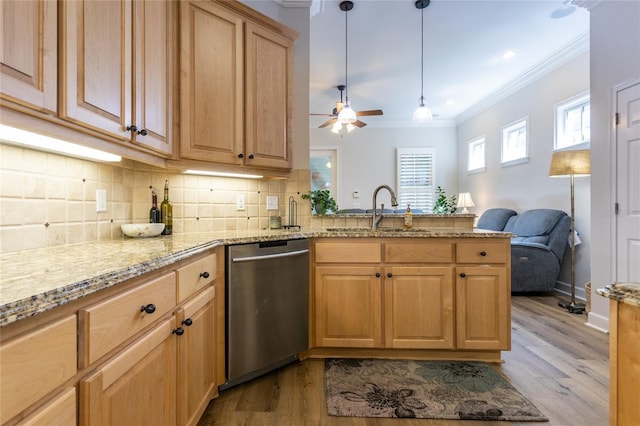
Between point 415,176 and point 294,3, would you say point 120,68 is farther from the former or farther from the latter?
point 415,176

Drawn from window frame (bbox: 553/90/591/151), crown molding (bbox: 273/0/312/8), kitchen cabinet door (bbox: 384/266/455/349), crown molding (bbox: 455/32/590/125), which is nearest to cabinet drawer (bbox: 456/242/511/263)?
kitchen cabinet door (bbox: 384/266/455/349)

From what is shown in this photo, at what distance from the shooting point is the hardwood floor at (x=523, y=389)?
1569 mm

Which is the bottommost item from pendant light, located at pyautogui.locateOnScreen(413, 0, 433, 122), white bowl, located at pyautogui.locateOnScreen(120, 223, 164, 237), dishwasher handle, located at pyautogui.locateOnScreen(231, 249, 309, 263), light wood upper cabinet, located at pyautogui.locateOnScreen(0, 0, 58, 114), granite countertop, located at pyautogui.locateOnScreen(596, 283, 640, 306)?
dishwasher handle, located at pyautogui.locateOnScreen(231, 249, 309, 263)

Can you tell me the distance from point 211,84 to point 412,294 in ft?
6.22

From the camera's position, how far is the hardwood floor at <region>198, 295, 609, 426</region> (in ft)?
5.15

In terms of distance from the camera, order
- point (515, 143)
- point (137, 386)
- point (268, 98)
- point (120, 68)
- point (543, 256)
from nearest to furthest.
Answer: point (137, 386) < point (120, 68) < point (268, 98) < point (543, 256) < point (515, 143)

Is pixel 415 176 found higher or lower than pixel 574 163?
higher

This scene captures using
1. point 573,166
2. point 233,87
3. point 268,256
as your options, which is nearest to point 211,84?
point 233,87

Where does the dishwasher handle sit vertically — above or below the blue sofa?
above

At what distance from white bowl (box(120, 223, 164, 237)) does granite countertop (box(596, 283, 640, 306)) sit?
1.91 metres

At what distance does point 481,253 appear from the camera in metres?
2.12

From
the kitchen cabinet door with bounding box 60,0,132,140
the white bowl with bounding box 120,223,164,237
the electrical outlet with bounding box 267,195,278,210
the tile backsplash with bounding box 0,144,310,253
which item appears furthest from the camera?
the electrical outlet with bounding box 267,195,278,210

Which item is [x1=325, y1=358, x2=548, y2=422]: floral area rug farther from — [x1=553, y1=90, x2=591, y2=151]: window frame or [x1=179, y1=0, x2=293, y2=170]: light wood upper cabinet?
[x1=553, y1=90, x2=591, y2=151]: window frame

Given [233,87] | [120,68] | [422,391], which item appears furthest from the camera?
[233,87]
